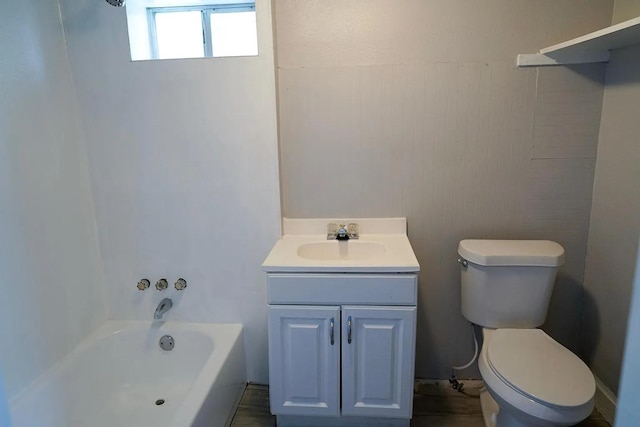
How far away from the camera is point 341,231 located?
1.89 meters

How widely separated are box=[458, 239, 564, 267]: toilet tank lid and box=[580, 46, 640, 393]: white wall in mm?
240

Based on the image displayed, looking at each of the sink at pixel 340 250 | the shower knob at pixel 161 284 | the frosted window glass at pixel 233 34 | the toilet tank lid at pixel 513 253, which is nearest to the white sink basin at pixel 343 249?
the sink at pixel 340 250

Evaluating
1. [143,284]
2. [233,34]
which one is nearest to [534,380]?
[143,284]

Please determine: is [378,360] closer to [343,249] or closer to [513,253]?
[343,249]

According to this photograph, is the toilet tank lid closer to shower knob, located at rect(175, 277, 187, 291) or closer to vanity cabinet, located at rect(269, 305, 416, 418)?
vanity cabinet, located at rect(269, 305, 416, 418)

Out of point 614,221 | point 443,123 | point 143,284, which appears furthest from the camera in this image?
point 143,284

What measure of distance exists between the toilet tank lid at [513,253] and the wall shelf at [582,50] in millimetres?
812

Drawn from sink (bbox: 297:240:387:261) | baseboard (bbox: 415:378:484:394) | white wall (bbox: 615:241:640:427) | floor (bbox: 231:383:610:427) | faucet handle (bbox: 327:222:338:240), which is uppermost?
white wall (bbox: 615:241:640:427)

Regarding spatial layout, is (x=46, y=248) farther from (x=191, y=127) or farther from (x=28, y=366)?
(x=191, y=127)

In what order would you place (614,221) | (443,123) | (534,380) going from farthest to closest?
(443,123)
(614,221)
(534,380)

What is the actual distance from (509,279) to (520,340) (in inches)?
10.1

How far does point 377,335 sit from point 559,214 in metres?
1.08

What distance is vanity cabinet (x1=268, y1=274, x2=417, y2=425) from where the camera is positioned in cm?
155

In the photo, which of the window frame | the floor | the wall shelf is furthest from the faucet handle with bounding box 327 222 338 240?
the wall shelf
